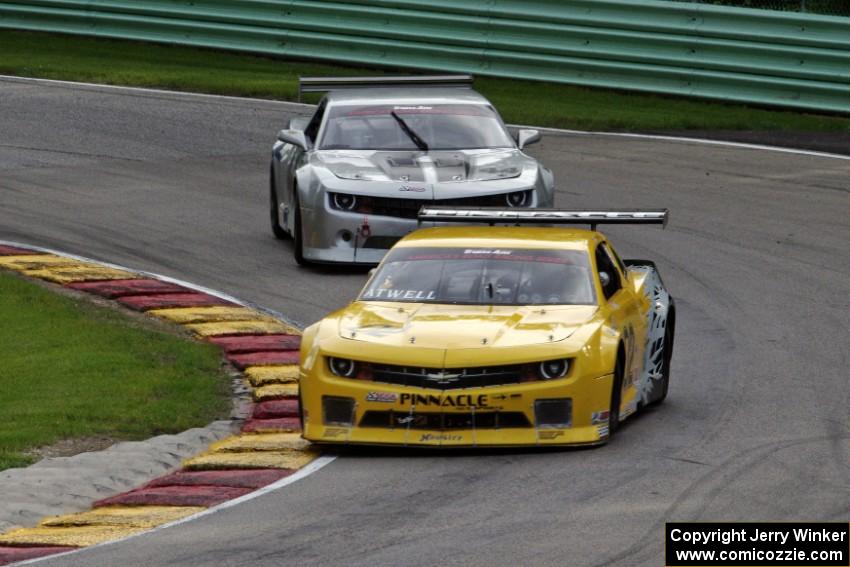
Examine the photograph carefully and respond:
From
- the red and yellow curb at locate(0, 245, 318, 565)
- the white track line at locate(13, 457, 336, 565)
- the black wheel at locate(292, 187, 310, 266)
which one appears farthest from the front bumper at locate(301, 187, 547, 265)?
the white track line at locate(13, 457, 336, 565)

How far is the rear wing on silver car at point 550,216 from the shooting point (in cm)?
1241

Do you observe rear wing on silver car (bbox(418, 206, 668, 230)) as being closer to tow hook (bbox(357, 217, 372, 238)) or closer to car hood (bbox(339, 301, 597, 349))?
car hood (bbox(339, 301, 597, 349))

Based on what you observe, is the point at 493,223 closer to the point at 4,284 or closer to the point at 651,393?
the point at 651,393

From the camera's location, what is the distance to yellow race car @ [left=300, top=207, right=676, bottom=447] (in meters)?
10.7

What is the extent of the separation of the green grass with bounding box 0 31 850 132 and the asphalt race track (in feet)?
3.00

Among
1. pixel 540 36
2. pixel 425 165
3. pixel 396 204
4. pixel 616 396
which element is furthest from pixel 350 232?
pixel 540 36

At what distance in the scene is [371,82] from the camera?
19375mm

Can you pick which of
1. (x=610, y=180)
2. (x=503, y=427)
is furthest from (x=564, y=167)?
(x=503, y=427)

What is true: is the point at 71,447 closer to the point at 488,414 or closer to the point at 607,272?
the point at 488,414

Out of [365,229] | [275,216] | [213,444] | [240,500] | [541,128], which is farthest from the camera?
[541,128]

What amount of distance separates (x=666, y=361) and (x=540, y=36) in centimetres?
1566

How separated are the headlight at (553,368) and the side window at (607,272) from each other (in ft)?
3.81

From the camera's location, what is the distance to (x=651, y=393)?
39.4ft

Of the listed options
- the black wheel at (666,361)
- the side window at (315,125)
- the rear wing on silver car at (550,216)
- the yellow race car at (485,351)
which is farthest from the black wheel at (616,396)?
the side window at (315,125)
